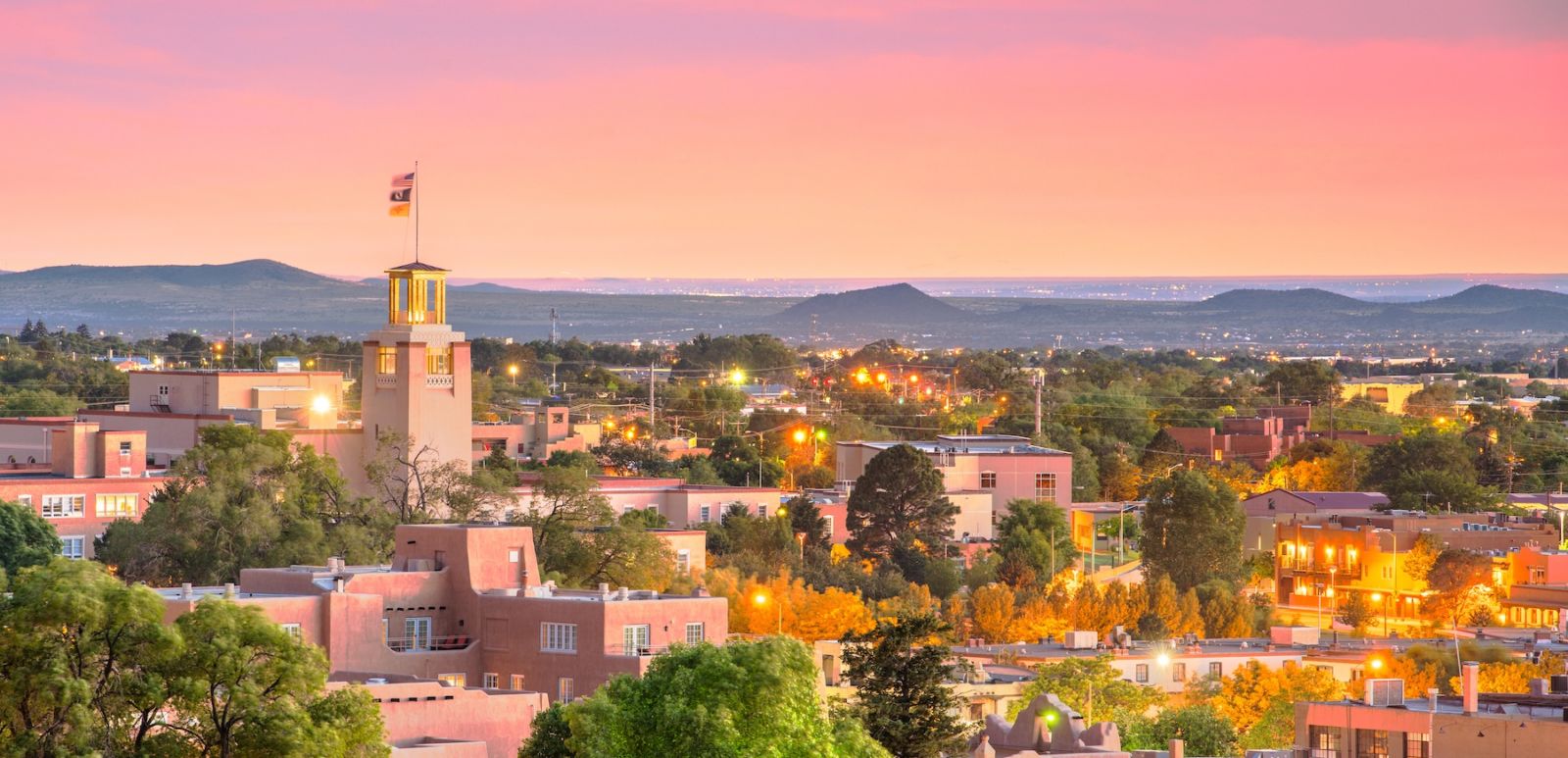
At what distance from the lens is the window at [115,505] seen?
82.7m

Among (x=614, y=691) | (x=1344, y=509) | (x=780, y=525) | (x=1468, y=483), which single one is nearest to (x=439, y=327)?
(x=780, y=525)

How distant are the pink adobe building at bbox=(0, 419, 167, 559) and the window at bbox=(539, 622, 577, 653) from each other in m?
28.8

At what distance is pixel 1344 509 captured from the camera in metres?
105

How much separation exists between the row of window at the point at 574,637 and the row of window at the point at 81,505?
101 feet

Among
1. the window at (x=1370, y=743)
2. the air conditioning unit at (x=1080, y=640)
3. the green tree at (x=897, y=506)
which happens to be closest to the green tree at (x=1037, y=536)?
the green tree at (x=897, y=506)

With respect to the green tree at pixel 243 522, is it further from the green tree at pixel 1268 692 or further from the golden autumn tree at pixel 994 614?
the green tree at pixel 1268 692

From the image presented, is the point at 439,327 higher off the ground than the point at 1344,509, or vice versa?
the point at 439,327

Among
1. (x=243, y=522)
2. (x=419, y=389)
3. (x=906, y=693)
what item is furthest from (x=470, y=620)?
(x=419, y=389)

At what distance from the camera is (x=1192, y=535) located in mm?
92000

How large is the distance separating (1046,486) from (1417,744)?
57.9 m

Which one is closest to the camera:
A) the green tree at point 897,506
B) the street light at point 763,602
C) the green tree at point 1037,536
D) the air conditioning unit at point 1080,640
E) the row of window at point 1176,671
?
the row of window at point 1176,671

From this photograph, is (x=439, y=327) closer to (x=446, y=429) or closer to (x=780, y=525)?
(x=446, y=429)

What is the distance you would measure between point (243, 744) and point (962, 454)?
243ft

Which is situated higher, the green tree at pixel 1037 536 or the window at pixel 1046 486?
the window at pixel 1046 486
